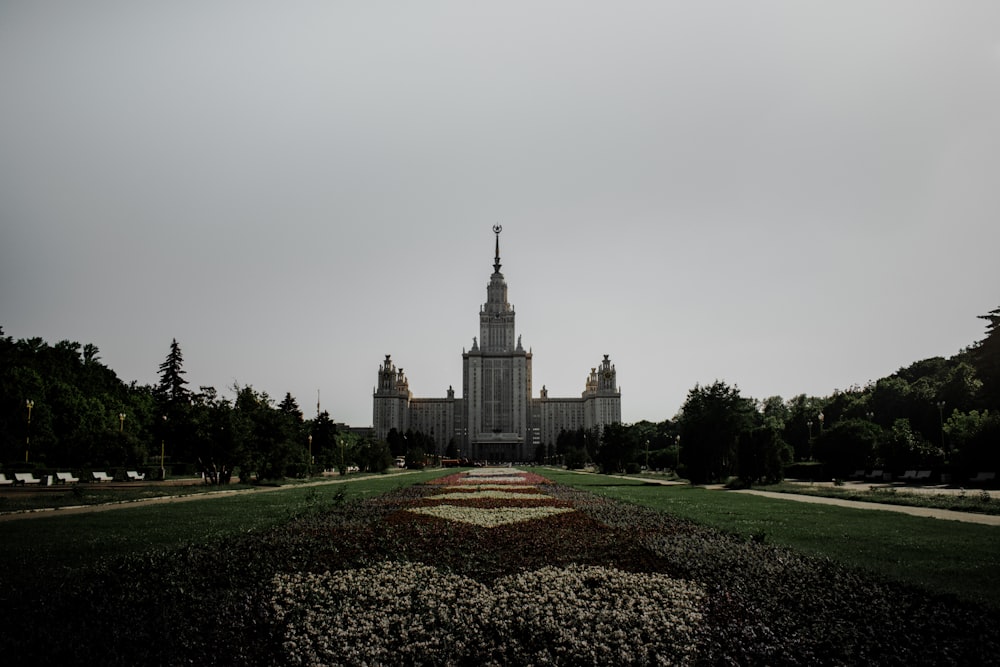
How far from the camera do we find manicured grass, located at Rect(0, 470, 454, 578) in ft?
33.9

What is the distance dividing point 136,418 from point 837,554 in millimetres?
70140

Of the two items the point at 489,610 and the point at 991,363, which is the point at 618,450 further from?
the point at 489,610

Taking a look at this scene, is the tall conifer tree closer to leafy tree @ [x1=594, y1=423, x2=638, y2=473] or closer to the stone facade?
leafy tree @ [x1=594, y1=423, x2=638, y2=473]

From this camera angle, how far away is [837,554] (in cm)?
1077

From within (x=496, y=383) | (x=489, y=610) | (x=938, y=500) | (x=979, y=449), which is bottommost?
(x=938, y=500)

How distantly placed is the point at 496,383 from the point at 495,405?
5199mm

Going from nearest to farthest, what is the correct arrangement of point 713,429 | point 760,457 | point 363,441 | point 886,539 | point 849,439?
1. point 886,539
2. point 760,457
3. point 713,429
4. point 849,439
5. point 363,441

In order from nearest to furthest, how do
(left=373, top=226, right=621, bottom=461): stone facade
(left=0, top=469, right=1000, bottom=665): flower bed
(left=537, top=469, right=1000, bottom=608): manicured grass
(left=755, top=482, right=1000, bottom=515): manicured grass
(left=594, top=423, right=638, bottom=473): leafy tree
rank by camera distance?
(left=0, top=469, right=1000, bottom=665): flower bed < (left=537, top=469, right=1000, bottom=608): manicured grass < (left=755, top=482, right=1000, bottom=515): manicured grass < (left=594, top=423, right=638, bottom=473): leafy tree < (left=373, top=226, right=621, bottom=461): stone facade

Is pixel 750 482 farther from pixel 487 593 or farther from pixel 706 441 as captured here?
pixel 487 593

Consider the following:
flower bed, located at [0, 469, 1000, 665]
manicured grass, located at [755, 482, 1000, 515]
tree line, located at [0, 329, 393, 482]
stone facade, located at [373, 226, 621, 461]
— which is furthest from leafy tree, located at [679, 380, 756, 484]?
stone facade, located at [373, 226, 621, 461]

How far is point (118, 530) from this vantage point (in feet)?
45.7

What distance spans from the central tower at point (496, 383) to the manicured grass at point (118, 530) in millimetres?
145472

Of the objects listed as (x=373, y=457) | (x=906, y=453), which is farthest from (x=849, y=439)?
(x=373, y=457)

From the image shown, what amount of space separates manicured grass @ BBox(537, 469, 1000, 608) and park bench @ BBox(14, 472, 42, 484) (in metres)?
30.3
